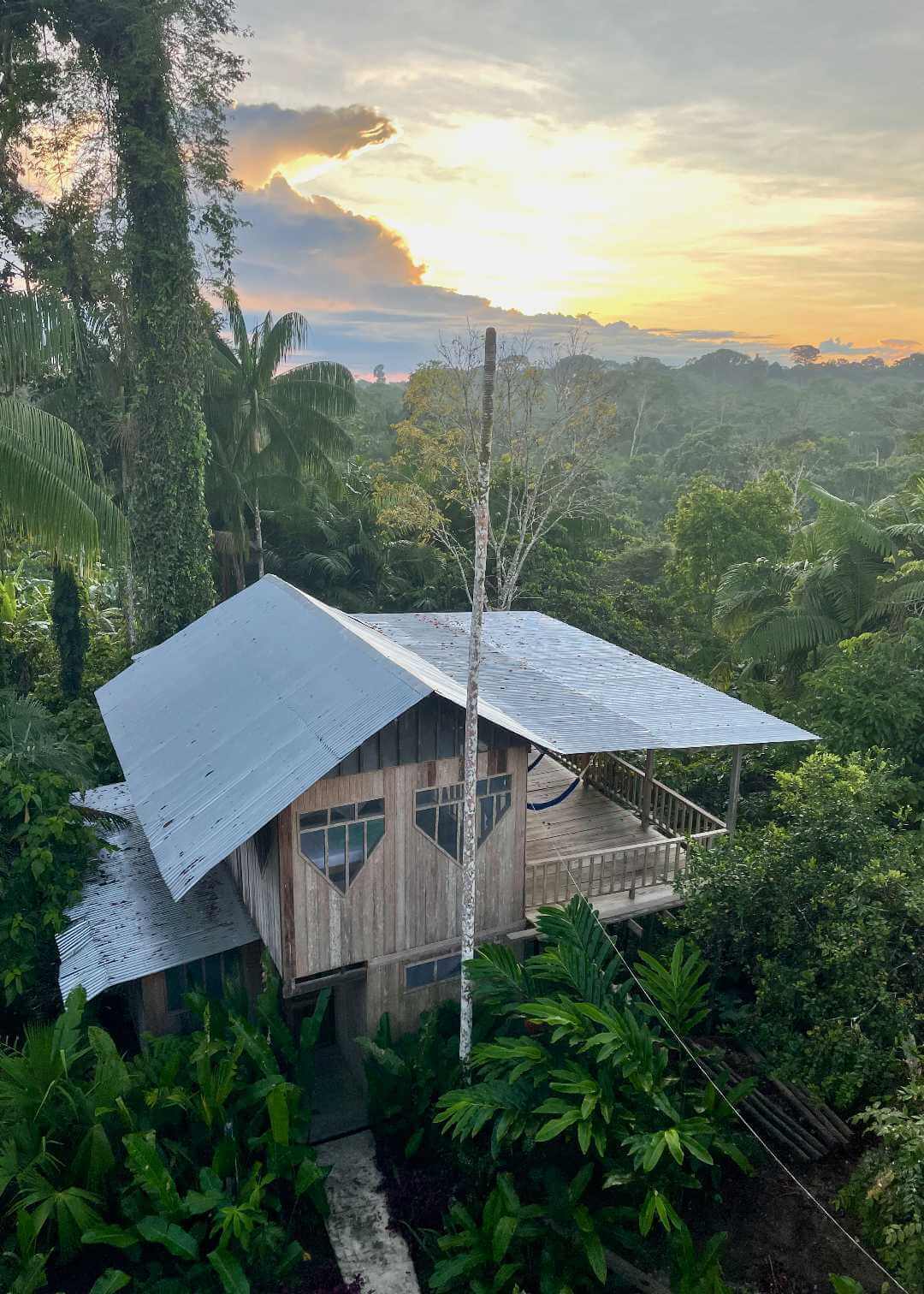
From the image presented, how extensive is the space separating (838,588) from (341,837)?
13778mm

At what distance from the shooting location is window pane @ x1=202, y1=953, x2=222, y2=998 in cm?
1166

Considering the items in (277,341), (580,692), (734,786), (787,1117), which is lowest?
(787,1117)

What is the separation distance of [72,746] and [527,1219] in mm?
9486

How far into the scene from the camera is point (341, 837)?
33.4 ft

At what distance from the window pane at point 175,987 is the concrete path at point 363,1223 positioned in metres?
2.76

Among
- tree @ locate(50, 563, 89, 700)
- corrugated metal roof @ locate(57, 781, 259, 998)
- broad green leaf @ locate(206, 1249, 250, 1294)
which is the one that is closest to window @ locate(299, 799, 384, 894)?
corrugated metal roof @ locate(57, 781, 259, 998)

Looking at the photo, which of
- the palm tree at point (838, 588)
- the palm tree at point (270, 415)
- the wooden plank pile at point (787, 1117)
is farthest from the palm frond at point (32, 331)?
the palm tree at point (838, 588)

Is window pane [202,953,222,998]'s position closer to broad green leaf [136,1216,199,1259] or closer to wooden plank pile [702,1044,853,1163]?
broad green leaf [136,1216,199,1259]

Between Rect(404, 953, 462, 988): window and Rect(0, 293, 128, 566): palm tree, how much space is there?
24.0ft

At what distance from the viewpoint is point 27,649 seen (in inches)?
987

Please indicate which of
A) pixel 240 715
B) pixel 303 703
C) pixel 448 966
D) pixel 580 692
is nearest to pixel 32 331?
pixel 240 715

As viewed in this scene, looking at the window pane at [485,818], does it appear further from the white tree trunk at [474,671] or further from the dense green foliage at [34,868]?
the dense green foliage at [34,868]

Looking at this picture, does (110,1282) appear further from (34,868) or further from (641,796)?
(641,796)

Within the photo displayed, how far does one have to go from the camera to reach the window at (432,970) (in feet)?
36.3
